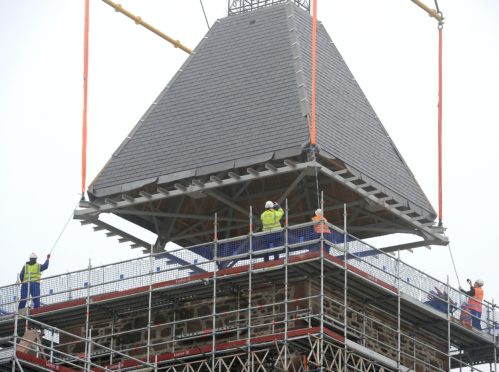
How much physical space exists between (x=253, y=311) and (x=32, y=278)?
721 centimetres

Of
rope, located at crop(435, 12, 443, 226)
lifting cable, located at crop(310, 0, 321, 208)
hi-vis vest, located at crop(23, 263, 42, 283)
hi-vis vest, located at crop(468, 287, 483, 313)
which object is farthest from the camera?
rope, located at crop(435, 12, 443, 226)

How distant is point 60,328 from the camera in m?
68.7

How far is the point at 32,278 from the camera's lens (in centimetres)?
6894

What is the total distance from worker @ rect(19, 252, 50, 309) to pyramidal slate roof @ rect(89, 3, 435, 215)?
297 centimetres

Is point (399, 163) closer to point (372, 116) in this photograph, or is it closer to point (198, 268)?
point (372, 116)

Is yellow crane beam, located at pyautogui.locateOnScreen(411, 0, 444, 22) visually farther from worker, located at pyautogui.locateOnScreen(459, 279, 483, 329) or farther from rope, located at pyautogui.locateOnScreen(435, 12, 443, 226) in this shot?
worker, located at pyautogui.locateOnScreen(459, 279, 483, 329)

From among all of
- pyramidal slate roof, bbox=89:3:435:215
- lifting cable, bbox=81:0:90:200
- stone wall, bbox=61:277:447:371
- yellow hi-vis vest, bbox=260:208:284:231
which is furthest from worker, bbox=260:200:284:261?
lifting cable, bbox=81:0:90:200

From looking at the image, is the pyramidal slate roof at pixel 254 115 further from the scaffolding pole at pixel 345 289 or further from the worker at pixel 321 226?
the scaffolding pole at pixel 345 289

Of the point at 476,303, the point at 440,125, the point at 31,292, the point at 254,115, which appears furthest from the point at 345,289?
the point at 440,125

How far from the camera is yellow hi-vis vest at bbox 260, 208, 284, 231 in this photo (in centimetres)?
6644

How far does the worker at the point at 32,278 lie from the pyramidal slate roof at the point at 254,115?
2970 millimetres

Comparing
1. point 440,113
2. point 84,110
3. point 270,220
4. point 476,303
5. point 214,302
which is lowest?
point 214,302

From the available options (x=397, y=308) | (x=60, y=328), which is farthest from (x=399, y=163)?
(x=60, y=328)

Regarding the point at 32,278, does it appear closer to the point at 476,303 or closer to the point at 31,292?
the point at 31,292
